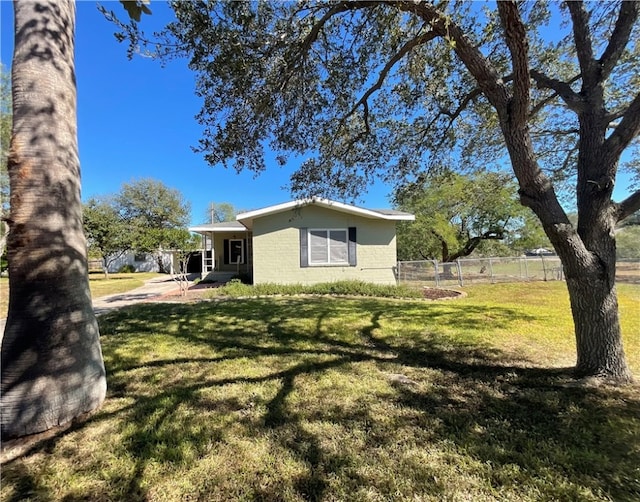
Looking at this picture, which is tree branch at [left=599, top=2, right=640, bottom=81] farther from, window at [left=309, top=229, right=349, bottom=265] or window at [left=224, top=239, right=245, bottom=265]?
window at [left=224, top=239, right=245, bottom=265]

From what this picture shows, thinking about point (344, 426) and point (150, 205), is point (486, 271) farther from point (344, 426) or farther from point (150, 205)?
point (150, 205)

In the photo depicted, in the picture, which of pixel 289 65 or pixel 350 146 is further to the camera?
pixel 350 146

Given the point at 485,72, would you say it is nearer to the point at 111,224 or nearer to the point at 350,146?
the point at 350,146

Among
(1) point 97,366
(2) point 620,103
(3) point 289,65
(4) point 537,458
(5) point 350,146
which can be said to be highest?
(3) point 289,65

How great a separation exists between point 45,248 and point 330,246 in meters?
10.2

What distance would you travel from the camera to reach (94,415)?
278 centimetres

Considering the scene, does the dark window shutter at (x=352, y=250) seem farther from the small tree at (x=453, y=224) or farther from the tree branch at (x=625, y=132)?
the tree branch at (x=625, y=132)

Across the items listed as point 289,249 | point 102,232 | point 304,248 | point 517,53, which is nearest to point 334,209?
point 304,248

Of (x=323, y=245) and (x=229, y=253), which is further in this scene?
(x=229, y=253)

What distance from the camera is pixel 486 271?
1398 cm

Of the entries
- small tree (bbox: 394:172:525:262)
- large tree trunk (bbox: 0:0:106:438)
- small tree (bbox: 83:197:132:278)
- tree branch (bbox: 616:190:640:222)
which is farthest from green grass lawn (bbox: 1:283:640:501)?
small tree (bbox: 83:197:132:278)

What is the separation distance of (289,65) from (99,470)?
514 cm

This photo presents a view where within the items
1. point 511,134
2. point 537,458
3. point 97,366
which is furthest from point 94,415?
point 511,134

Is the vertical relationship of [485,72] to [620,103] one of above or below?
below
